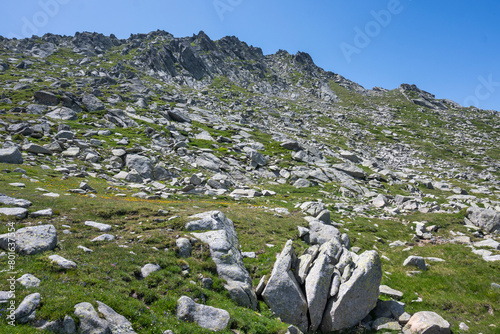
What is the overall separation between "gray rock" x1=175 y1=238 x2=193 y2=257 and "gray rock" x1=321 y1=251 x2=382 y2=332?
9907 millimetres

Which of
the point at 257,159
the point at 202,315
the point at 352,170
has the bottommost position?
the point at 202,315

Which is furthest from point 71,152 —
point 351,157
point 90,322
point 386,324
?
point 351,157

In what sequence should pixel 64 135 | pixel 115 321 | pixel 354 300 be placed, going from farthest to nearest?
pixel 64 135
pixel 354 300
pixel 115 321

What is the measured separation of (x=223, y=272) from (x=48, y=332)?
916 cm

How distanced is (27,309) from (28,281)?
6.81 ft

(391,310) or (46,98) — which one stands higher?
(46,98)

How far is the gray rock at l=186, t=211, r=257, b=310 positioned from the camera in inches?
556

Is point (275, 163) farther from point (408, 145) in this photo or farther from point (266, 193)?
point (408, 145)

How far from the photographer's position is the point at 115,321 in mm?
9148

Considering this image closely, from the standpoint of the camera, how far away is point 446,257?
69.8ft

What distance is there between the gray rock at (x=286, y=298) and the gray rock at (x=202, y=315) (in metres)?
3.85

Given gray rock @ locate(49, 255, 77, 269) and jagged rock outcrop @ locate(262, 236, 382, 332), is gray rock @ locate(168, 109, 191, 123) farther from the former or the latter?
jagged rock outcrop @ locate(262, 236, 382, 332)

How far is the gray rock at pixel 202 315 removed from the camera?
10.9 m

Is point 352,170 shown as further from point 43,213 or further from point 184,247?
point 43,213
